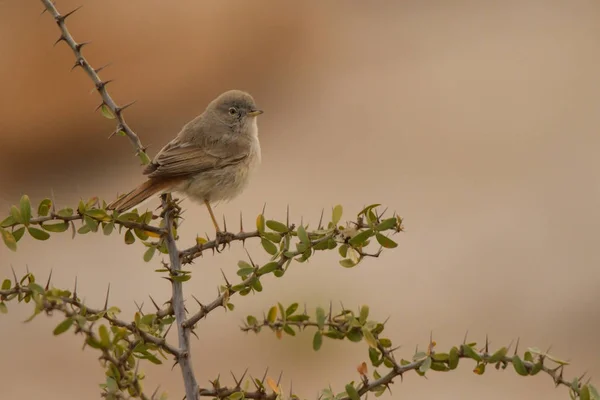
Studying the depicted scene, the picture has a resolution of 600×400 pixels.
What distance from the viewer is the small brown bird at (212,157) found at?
15.9 feet

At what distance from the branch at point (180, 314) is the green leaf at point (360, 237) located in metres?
0.53

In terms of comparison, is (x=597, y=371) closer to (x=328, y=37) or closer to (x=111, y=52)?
(x=111, y=52)

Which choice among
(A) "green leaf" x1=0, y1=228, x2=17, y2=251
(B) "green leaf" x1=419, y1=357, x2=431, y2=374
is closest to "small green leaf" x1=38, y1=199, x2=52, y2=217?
(A) "green leaf" x1=0, y1=228, x2=17, y2=251

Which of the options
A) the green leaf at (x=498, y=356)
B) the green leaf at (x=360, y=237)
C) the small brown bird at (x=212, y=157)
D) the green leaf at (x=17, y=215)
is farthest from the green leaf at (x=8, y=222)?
the small brown bird at (x=212, y=157)

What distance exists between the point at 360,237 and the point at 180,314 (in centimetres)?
63

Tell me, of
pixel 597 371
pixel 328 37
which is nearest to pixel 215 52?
pixel 328 37

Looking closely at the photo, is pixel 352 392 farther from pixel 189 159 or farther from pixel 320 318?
pixel 189 159

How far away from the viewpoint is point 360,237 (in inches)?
102

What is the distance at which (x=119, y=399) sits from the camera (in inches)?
88.0

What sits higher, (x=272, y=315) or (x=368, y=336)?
(x=272, y=315)

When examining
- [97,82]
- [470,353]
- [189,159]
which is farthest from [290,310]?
[189,159]

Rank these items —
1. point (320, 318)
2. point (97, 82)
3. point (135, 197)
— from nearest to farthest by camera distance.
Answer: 1. point (320, 318)
2. point (97, 82)
3. point (135, 197)

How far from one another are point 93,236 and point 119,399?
29.8 ft

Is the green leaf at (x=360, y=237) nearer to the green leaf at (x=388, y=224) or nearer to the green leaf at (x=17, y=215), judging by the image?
the green leaf at (x=388, y=224)
